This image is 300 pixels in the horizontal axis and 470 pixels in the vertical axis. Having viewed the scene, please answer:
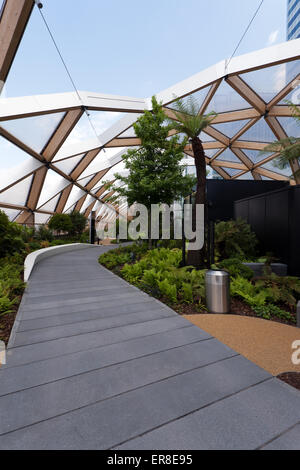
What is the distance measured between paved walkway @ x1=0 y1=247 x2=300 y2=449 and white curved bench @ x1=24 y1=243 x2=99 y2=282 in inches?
145

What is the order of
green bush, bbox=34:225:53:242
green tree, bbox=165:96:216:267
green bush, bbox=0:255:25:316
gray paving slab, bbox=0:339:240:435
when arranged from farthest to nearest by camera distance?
green bush, bbox=34:225:53:242 < green tree, bbox=165:96:216:267 < green bush, bbox=0:255:25:316 < gray paving slab, bbox=0:339:240:435

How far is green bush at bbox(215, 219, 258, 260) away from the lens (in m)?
9.26

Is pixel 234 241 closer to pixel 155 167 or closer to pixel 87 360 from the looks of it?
pixel 155 167

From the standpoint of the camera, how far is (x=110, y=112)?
14.4m

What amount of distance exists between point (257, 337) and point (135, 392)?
236 centimetres

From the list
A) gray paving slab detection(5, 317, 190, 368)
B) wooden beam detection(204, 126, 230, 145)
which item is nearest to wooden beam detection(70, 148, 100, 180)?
wooden beam detection(204, 126, 230, 145)

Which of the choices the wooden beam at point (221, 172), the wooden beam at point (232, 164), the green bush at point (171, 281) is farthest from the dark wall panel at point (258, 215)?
the wooden beam at point (221, 172)

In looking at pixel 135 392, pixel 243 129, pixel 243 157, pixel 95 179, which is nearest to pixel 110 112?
pixel 243 129

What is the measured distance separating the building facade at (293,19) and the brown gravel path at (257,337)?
97.8m

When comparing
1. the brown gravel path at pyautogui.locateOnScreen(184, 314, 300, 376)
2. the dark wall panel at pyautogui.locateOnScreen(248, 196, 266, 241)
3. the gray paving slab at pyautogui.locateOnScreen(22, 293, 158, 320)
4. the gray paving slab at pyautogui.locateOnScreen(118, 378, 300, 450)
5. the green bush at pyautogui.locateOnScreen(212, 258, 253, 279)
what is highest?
the dark wall panel at pyautogui.locateOnScreen(248, 196, 266, 241)

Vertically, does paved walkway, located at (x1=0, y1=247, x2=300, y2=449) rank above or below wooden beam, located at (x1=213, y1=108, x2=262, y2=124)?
below

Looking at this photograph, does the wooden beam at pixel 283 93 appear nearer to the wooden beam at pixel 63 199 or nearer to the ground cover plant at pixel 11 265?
the ground cover plant at pixel 11 265

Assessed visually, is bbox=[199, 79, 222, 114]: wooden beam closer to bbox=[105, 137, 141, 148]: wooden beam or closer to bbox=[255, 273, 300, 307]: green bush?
bbox=[105, 137, 141, 148]: wooden beam

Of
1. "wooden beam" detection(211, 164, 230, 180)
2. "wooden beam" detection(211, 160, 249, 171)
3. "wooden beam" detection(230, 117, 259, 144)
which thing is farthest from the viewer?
"wooden beam" detection(211, 164, 230, 180)
